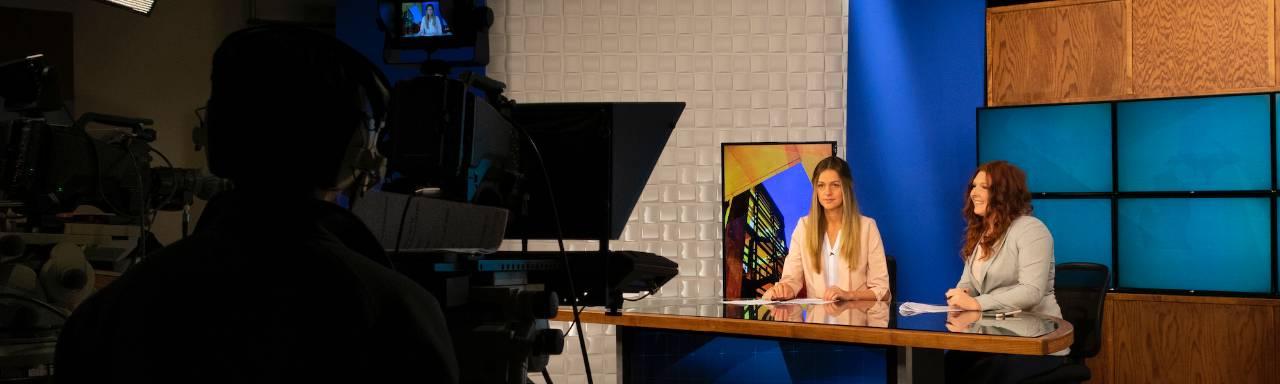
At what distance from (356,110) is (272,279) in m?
0.20

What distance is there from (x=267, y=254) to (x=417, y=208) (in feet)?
1.81

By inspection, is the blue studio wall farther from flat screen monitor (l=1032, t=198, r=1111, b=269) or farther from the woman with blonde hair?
the woman with blonde hair

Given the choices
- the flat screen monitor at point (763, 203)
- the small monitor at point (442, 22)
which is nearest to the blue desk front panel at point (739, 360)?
the small monitor at point (442, 22)

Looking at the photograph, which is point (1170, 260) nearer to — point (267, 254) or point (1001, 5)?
point (1001, 5)

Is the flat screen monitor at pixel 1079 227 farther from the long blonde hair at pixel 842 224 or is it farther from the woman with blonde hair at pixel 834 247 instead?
the long blonde hair at pixel 842 224

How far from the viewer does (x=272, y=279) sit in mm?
857

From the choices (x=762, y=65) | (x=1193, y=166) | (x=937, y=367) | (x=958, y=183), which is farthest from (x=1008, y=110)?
(x=937, y=367)

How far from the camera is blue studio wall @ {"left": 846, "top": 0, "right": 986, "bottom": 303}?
521 centimetres

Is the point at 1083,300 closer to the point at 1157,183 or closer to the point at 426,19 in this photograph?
the point at 1157,183

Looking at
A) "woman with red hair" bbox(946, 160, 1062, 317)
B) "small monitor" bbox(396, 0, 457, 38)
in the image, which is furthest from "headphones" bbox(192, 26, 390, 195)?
"woman with red hair" bbox(946, 160, 1062, 317)

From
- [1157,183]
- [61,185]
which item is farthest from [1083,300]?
[61,185]

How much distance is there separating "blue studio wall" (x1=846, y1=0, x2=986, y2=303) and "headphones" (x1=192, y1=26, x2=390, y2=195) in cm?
448

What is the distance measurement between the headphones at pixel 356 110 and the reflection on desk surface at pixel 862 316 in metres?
2.07

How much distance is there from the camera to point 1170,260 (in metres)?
4.79
